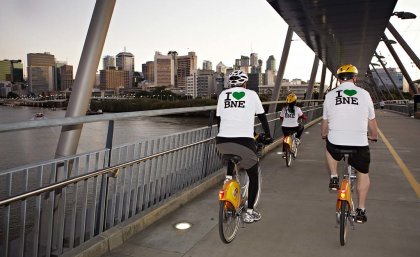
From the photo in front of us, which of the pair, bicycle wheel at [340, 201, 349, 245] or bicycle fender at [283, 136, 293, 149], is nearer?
bicycle wheel at [340, 201, 349, 245]

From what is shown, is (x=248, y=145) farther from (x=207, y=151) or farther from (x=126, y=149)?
(x=207, y=151)

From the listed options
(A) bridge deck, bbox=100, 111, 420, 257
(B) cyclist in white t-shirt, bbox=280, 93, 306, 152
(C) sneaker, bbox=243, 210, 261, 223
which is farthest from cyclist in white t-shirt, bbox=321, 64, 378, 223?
(B) cyclist in white t-shirt, bbox=280, 93, 306, 152

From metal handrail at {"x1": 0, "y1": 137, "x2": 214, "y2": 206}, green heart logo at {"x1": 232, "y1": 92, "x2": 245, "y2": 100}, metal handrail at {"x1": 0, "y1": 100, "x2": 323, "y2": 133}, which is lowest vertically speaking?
metal handrail at {"x1": 0, "y1": 137, "x2": 214, "y2": 206}

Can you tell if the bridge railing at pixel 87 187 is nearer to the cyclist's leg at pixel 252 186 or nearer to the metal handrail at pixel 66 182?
the metal handrail at pixel 66 182

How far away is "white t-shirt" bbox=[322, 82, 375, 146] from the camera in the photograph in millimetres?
4379

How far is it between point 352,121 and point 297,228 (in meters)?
1.45

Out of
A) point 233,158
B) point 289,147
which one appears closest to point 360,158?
point 233,158

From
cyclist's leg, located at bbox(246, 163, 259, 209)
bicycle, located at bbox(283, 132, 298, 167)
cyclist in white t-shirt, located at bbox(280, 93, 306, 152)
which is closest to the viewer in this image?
cyclist's leg, located at bbox(246, 163, 259, 209)

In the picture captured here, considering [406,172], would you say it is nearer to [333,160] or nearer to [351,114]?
[333,160]

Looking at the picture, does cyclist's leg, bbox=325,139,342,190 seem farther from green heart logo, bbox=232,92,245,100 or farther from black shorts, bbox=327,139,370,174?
green heart logo, bbox=232,92,245,100

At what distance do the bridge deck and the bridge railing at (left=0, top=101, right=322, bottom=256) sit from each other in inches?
15.5

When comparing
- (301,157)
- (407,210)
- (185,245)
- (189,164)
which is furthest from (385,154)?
(185,245)

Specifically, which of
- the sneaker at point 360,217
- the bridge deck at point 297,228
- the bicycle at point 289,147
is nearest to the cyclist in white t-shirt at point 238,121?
the bridge deck at point 297,228

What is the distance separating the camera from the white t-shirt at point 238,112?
14.6ft
